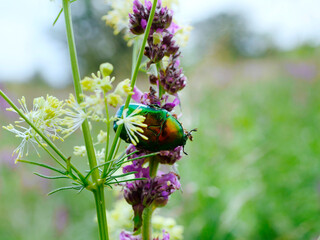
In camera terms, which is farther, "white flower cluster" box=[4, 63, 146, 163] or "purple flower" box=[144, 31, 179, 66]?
"purple flower" box=[144, 31, 179, 66]

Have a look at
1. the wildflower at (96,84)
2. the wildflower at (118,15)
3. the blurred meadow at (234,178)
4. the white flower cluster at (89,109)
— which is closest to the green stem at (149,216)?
the white flower cluster at (89,109)

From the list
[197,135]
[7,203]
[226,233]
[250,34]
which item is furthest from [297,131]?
[250,34]

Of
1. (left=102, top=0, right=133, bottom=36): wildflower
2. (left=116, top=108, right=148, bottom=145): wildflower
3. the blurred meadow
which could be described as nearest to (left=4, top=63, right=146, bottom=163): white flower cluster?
(left=116, top=108, right=148, bottom=145): wildflower

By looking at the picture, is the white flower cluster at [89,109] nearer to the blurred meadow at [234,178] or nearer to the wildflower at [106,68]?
the wildflower at [106,68]

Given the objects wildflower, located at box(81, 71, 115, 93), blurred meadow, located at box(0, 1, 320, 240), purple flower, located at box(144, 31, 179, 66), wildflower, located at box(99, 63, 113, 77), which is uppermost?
blurred meadow, located at box(0, 1, 320, 240)

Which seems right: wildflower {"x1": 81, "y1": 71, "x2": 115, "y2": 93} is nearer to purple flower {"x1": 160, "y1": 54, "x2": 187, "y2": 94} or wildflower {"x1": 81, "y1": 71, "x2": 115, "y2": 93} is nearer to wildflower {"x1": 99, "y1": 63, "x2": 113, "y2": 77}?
wildflower {"x1": 99, "y1": 63, "x2": 113, "y2": 77}

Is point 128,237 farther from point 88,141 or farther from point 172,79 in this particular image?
point 172,79
